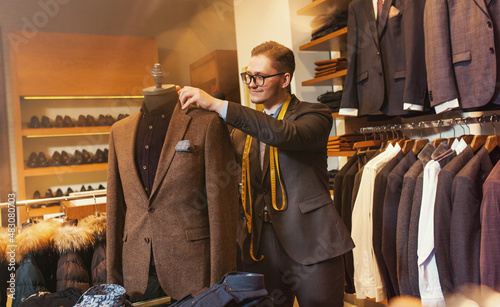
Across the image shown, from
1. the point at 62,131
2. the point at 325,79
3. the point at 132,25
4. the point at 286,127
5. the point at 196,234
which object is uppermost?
the point at 132,25

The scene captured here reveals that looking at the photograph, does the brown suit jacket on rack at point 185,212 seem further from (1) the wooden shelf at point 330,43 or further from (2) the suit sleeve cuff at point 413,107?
(1) the wooden shelf at point 330,43

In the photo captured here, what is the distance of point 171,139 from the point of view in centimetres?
142

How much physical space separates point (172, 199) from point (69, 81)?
2899 millimetres

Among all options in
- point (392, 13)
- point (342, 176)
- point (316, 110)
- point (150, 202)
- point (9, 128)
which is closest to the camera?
point (150, 202)

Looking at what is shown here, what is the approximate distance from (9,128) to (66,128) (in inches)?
18.1

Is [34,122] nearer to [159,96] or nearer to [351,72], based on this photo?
[159,96]

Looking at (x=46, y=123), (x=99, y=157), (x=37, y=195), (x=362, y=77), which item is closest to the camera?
(x=362, y=77)

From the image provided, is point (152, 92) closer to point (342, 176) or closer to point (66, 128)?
point (342, 176)

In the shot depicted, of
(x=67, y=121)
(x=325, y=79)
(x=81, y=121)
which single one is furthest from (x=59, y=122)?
(x=325, y=79)

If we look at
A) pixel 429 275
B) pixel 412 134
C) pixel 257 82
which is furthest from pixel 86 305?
pixel 412 134

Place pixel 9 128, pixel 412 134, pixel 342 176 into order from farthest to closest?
1. pixel 9 128
2. pixel 412 134
3. pixel 342 176

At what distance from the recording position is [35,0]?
349cm

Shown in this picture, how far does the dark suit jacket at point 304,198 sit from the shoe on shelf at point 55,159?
263 centimetres

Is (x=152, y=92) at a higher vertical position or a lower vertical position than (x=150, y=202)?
higher
